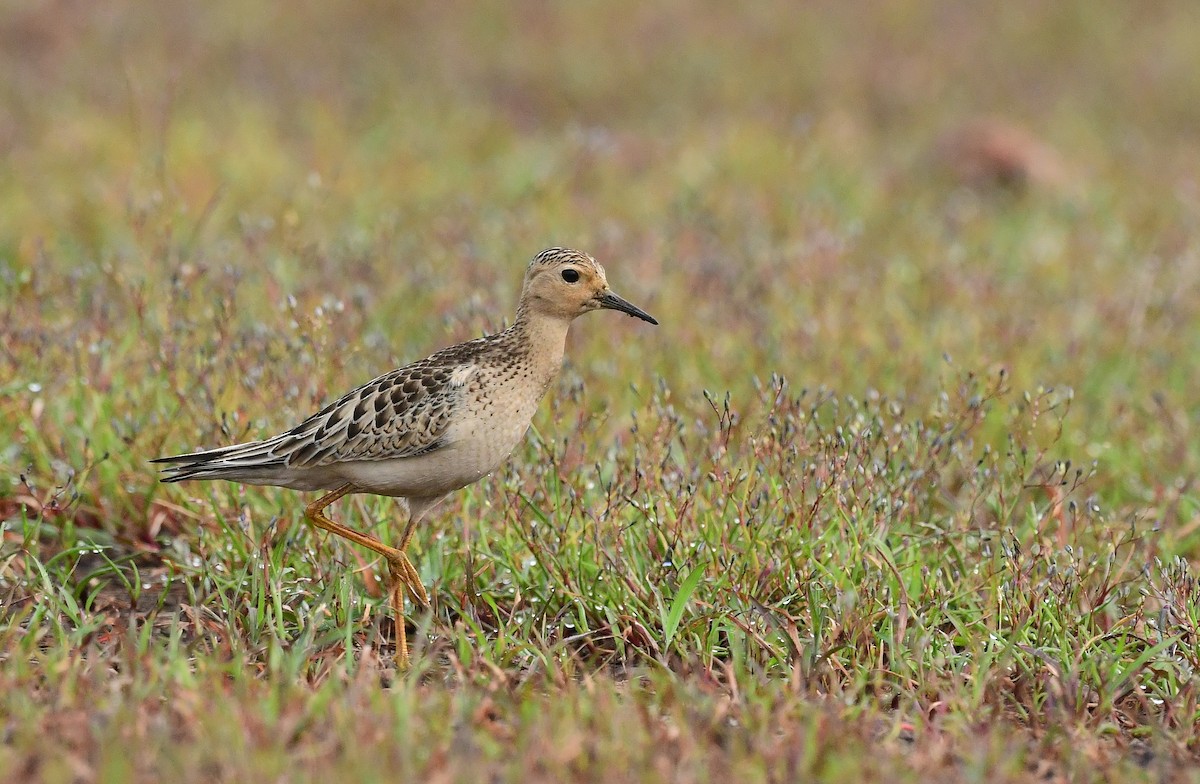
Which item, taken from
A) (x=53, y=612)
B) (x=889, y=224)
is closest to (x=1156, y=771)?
(x=53, y=612)

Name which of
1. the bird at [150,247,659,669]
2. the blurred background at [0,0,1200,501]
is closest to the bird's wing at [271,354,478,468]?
the bird at [150,247,659,669]

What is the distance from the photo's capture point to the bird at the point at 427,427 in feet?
15.8

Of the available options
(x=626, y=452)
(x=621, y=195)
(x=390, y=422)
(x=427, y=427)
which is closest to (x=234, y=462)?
(x=390, y=422)

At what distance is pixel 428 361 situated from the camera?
508 cm

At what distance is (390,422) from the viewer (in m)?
4.89

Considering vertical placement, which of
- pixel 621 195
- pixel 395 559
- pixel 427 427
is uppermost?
pixel 621 195

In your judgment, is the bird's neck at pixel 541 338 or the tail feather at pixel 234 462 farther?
the bird's neck at pixel 541 338

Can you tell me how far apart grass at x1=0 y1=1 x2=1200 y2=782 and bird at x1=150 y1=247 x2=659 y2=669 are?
0.31m

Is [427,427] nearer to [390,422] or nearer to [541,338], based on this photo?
[390,422]

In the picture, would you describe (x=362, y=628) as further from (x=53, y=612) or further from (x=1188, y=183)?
(x=1188, y=183)

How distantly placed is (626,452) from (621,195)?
17.5ft

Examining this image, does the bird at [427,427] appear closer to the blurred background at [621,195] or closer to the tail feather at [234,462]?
the tail feather at [234,462]

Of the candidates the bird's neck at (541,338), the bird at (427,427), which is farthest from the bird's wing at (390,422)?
the bird's neck at (541,338)

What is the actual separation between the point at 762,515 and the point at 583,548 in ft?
2.41
